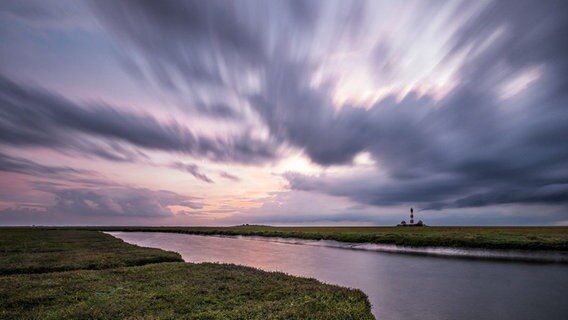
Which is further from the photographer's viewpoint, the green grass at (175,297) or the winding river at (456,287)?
the winding river at (456,287)

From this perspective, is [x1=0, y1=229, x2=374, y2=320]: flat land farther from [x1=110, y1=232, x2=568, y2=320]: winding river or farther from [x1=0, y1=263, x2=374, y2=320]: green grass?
[x1=110, y1=232, x2=568, y2=320]: winding river

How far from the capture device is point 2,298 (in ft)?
50.2

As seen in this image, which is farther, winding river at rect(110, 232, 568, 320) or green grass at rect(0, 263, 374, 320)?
winding river at rect(110, 232, 568, 320)

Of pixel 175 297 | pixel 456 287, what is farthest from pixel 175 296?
pixel 456 287

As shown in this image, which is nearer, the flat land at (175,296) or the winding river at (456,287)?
the flat land at (175,296)

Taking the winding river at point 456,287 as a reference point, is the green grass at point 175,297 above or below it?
above

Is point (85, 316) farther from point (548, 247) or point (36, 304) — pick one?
point (548, 247)

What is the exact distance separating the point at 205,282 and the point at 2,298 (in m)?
10.1

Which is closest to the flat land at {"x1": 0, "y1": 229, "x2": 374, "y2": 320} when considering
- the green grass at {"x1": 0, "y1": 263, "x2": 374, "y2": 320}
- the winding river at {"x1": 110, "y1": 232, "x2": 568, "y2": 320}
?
the green grass at {"x1": 0, "y1": 263, "x2": 374, "y2": 320}

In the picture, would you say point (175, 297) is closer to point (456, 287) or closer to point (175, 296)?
point (175, 296)

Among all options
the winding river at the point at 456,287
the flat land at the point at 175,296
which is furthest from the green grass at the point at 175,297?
A: the winding river at the point at 456,287

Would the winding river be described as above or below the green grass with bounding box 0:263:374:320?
below

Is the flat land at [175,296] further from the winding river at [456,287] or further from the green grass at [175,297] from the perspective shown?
the winding river at [456,287]

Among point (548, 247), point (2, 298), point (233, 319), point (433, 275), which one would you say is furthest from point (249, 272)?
point (548, 247)
